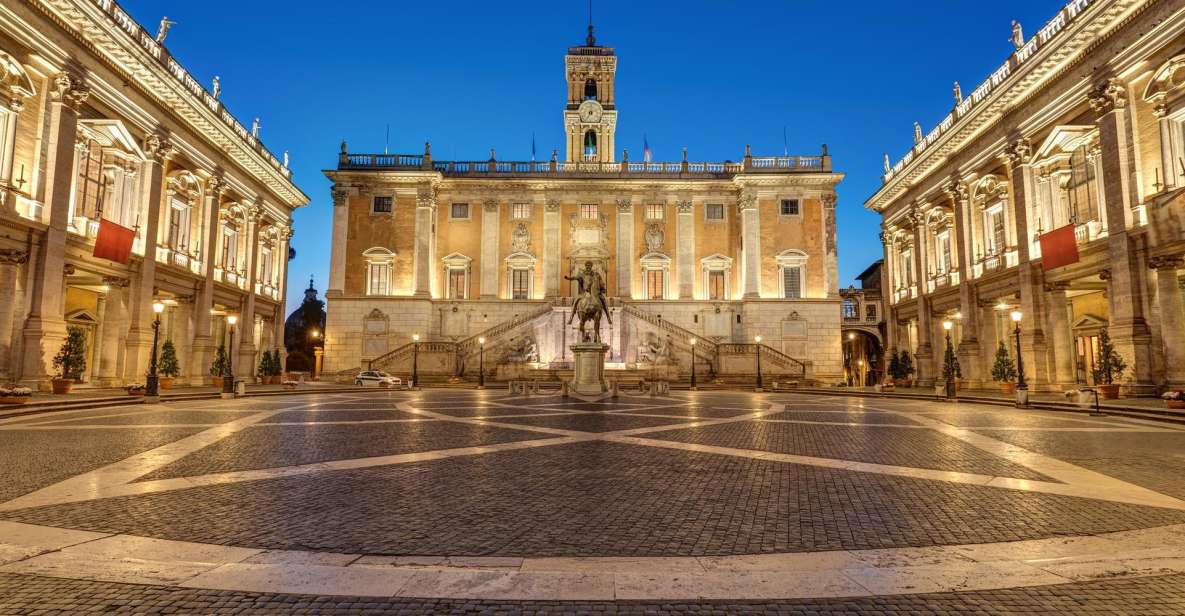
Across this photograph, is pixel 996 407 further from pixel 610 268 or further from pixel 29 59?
pixel 29 59

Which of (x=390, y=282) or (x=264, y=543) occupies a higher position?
(x=390, y=282)

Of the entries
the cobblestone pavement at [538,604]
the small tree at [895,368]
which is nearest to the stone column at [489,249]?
the small tree at [895,368]

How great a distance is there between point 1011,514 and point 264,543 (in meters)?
6.08

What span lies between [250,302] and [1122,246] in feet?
137

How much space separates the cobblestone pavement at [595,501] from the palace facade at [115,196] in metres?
12.2

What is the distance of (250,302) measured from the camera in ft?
116

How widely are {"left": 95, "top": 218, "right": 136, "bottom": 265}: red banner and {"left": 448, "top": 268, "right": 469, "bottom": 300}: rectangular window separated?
811 inches

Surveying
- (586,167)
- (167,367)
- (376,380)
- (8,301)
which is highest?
(586,167)

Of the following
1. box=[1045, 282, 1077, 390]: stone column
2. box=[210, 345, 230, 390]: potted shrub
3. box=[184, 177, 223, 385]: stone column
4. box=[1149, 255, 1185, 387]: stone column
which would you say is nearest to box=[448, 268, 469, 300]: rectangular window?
box=[184, 177, 223, 385]: stone column

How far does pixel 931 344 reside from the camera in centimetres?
3409

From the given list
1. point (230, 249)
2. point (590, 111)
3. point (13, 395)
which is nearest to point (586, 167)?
point (590, 111)

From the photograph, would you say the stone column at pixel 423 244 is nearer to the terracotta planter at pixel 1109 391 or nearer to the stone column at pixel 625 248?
the stone column at pixel 625 248

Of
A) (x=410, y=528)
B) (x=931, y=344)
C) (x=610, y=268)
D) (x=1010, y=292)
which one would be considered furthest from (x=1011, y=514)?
(x=610, y=268)

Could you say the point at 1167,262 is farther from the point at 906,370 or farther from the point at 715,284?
the point at 715,284
